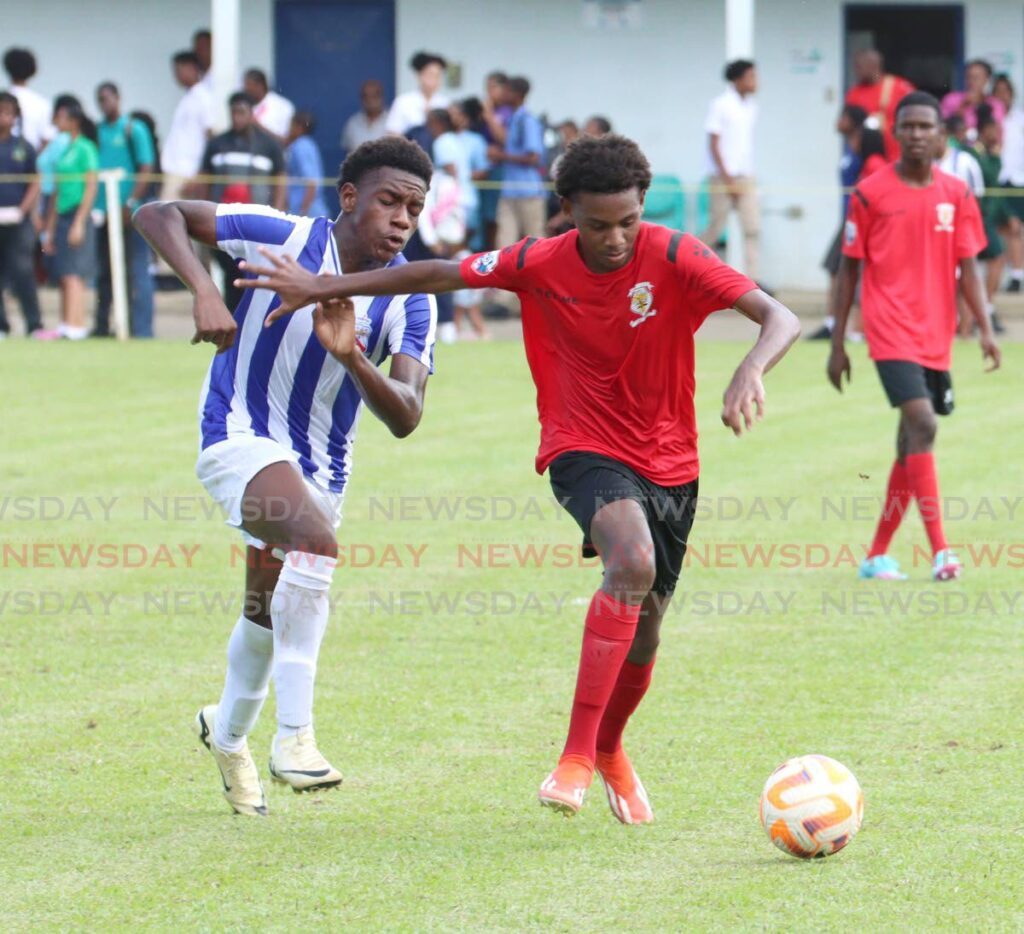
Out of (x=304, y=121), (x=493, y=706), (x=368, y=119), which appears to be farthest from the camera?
(x=368, y=119)

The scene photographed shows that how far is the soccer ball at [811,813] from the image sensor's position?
4922 mm

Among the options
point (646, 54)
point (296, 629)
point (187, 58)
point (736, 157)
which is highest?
point (646, 54)

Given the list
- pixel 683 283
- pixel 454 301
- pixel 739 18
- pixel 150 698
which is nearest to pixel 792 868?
pixel 683 283

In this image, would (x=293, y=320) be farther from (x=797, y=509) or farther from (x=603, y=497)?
(x=797, y=509)

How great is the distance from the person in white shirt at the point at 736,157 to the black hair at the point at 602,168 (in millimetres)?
15082

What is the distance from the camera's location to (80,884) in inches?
190

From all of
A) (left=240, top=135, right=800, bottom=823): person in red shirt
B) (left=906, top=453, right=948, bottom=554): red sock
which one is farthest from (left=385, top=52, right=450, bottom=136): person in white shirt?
(left=240, top=135, right=800, bottom=823): person in red shirt

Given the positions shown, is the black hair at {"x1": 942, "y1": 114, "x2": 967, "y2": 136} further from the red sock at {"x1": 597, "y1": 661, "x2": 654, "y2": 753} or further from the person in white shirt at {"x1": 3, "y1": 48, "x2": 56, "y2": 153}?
the red sock at {"x1": 597, "y1": 661, "x2": 654, "y2": 753}

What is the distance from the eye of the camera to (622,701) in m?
5.63

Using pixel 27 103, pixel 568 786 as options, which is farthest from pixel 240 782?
pixel 27 103

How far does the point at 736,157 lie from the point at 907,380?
1160 cm

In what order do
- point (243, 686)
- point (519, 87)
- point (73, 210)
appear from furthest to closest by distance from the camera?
1. point (519, 87)
2. point (73, 210)
3. point (243, 686)

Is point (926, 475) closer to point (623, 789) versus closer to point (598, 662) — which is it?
point (623, 789)

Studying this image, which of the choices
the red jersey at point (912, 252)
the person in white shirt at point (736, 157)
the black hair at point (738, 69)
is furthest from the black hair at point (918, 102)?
the black hair at point (738, 69)
